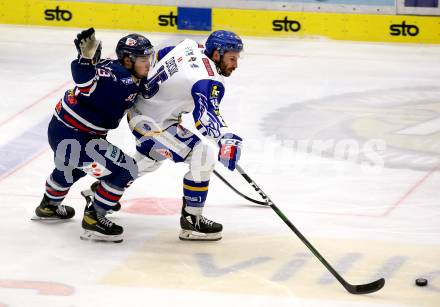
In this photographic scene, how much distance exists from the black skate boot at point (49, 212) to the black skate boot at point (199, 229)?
69cm

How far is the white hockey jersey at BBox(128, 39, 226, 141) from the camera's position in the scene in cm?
551

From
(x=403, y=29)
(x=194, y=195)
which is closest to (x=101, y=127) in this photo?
(x=194, y=195)

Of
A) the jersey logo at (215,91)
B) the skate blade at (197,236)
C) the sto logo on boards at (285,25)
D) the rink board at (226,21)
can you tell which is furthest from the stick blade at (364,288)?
the sto logo on boards at (285,25)

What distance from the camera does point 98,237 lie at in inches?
225

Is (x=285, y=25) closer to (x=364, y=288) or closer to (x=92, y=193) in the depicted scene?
(x=92, y=193)

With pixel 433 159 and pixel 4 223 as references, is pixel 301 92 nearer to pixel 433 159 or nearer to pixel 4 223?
pixel 433 159

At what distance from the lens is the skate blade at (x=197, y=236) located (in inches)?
227

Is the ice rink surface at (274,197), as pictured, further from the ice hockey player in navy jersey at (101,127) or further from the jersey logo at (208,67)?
the jersey logo at (208,67)

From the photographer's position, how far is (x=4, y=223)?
237 inches

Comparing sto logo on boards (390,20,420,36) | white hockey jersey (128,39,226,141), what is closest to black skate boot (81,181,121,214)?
white hockey jersey (128,39,226,141)

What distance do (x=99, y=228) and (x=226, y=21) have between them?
5.42 m

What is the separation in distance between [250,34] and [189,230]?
5260 mm

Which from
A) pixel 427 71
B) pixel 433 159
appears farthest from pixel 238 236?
pixel 427 71

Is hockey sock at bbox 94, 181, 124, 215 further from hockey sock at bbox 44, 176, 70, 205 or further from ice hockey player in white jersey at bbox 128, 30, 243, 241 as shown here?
ice hockey player in white jersey at bbox 128, 30, 243, 241
